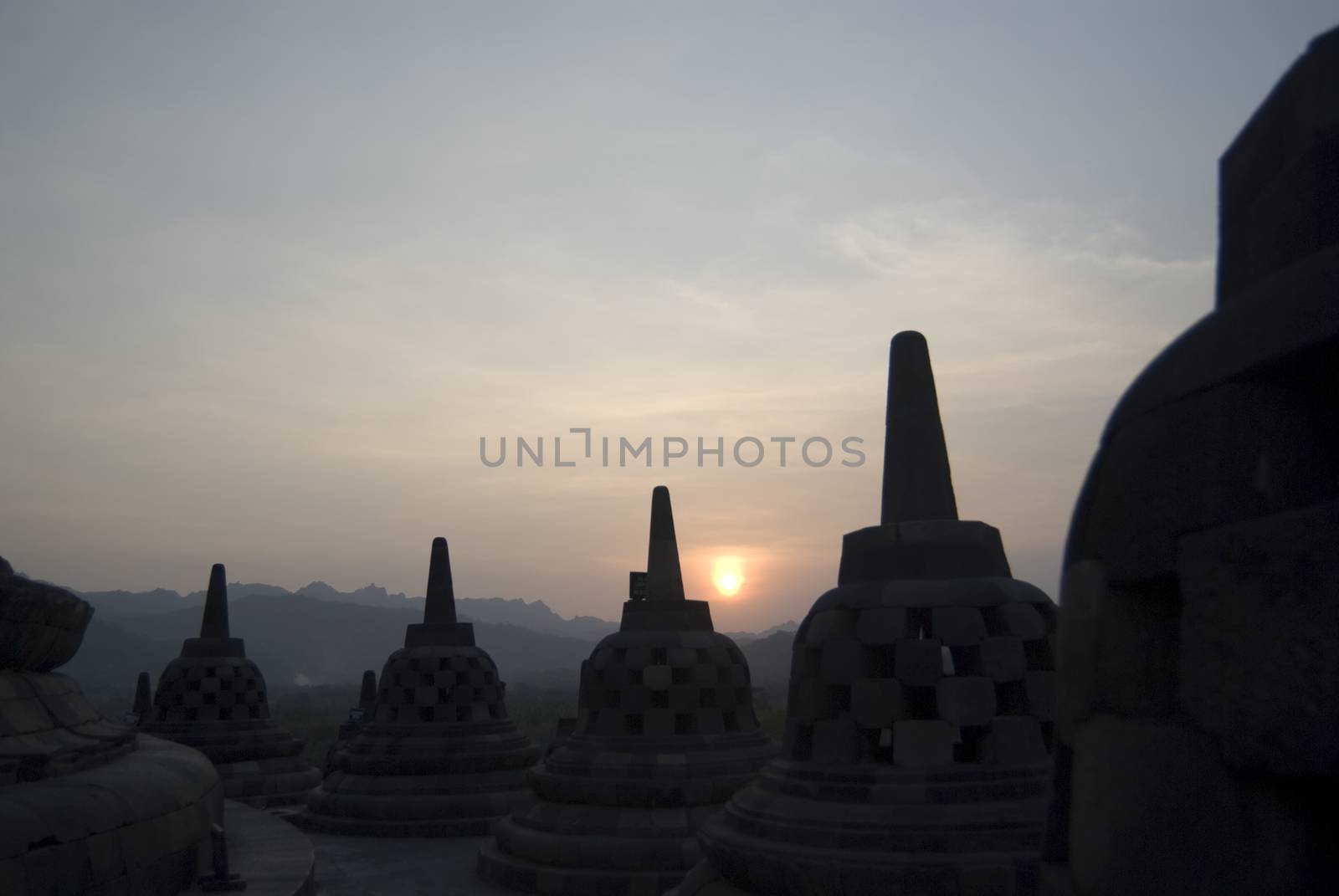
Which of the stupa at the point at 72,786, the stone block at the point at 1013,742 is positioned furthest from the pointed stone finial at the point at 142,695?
the stone block at the point at 1013,742

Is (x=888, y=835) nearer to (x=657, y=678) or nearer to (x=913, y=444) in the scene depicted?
(x=913, y=444)

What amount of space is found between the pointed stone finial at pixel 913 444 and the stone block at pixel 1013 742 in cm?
179

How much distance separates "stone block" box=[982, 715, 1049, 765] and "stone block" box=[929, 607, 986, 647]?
0.61 meters

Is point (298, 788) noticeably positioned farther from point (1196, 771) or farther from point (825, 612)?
point (1196, 771)

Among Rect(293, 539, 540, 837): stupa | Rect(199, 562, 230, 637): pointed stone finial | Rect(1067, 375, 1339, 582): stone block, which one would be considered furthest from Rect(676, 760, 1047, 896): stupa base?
Rect(199, 562, 230, 637): pointed stone finial

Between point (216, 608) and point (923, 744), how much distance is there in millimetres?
23294

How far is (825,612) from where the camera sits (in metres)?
8.23

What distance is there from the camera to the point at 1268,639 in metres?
2.03

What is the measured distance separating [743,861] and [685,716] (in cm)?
866

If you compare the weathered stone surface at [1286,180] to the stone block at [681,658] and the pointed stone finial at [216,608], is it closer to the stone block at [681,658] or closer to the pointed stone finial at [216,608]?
the stone block at [681,658]

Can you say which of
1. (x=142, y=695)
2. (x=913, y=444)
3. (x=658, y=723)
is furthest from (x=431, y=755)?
(x=913, y=444)

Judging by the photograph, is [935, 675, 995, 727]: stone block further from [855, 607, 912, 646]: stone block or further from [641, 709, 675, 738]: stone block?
[641, 709, 675, 738]: stone block

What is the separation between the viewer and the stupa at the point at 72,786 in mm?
6699

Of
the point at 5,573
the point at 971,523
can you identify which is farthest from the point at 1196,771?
the point at 5,573
